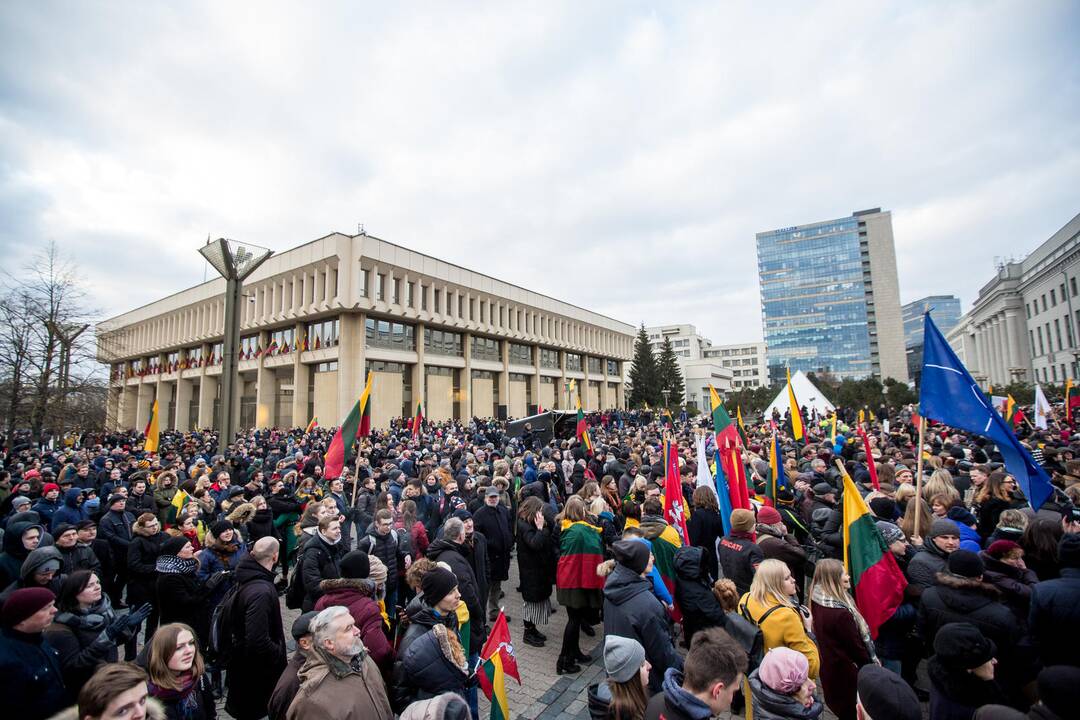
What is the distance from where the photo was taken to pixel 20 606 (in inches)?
119

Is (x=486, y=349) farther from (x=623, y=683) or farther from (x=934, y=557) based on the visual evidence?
(x=623, y=683)

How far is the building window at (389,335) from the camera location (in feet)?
119

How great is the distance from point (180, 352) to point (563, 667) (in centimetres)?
5876

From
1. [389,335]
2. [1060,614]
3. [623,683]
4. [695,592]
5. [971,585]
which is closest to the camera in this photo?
[623,683]

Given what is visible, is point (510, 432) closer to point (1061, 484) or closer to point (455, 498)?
point (455, 498)

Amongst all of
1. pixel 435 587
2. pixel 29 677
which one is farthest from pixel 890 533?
pixel 29 677

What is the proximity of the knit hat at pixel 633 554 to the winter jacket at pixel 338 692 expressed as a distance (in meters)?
1.94

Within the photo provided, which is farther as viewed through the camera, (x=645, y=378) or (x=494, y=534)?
(x=645, y=378)

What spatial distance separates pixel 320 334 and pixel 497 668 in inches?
1466

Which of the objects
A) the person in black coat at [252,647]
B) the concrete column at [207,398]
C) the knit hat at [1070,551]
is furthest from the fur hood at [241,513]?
the concrete column at [207,398]

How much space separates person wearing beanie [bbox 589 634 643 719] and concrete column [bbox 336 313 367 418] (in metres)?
33.6

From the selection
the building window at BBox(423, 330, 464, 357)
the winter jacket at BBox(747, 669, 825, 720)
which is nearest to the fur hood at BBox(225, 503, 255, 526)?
the winter jacket at BBox(747, 669, 825, 720)

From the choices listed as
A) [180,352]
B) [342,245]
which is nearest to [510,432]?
[342,245]

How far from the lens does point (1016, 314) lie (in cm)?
6266
